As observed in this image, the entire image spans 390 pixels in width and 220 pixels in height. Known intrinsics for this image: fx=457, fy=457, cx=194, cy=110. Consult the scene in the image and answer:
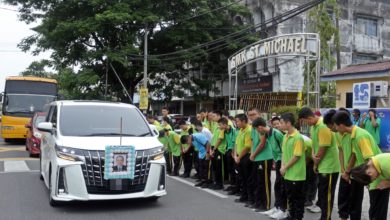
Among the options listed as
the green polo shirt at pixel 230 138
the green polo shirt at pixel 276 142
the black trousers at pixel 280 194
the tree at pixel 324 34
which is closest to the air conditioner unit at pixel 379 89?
the tree at pixel 324 34

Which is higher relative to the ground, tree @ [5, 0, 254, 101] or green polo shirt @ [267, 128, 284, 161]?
tree @ [5, 0, 254, 101]

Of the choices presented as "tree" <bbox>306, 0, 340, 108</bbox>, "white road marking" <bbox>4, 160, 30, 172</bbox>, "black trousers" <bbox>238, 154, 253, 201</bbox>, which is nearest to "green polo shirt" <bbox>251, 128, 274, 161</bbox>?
"black trousers" <bbox>238, 154, 253, 201</bbox>

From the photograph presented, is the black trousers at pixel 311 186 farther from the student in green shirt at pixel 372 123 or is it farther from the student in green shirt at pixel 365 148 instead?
the student in green shirt at pixel 372 123

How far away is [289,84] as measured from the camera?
27875mm

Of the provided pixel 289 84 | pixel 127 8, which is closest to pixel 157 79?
pixel 127 8

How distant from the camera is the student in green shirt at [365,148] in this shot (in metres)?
5.27

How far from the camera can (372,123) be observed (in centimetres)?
1294

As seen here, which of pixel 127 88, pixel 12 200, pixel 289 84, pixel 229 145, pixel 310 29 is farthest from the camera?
pixel 127 88

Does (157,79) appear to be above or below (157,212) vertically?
above

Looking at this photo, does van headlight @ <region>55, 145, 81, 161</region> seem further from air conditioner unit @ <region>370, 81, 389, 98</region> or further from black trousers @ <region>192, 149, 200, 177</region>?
air conditioner unit @ <region>370, 81, 389, 98</region>

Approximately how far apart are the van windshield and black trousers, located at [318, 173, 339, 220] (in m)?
3.14

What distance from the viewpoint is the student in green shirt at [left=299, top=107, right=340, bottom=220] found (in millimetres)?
6449

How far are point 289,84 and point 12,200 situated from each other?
864 inches

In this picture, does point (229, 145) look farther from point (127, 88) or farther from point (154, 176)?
point (127, 88)
